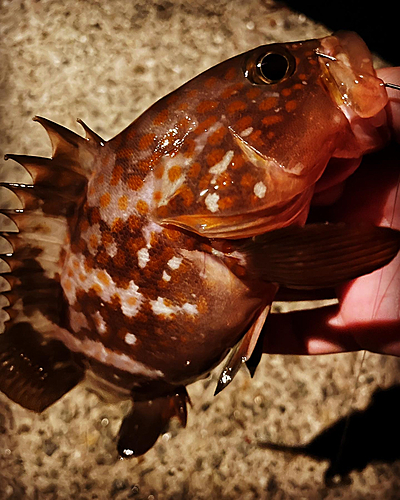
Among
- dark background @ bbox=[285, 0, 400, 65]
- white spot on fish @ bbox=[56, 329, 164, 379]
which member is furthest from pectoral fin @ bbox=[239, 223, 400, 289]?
dark background @ bbox=[285, 0, 400, 65]

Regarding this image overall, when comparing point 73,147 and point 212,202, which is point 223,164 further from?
point 73,147

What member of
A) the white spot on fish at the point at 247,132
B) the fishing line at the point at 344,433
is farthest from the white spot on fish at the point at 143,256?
the fishing line at the point at 344,433

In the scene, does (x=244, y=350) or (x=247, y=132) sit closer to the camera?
(x=247, y=132)

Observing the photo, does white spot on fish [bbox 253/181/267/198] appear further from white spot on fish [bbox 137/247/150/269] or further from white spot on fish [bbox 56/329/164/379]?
white spot on fish [bbox 56/329/164/379]

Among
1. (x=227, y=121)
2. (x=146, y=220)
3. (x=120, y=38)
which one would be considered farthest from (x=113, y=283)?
(x=120, y=38)

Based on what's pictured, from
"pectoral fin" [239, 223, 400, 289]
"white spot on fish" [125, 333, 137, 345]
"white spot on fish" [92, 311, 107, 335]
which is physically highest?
"pectoral fin" [239, 223, 400, 289]

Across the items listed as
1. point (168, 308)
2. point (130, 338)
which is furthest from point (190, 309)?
point (130, 338)

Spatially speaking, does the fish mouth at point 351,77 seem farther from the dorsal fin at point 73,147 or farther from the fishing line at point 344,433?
the fishing line at point 344,433
